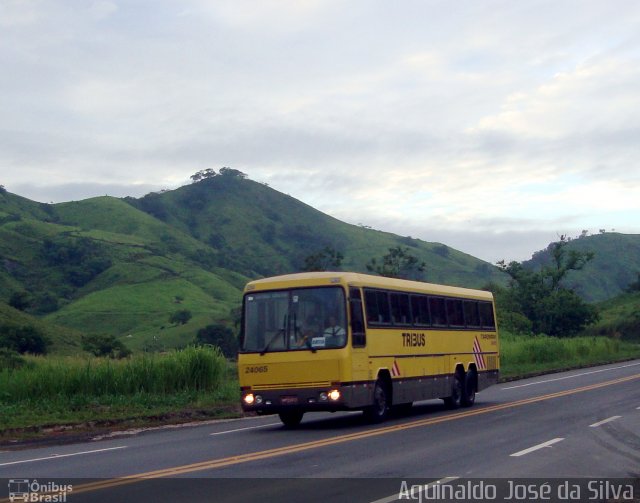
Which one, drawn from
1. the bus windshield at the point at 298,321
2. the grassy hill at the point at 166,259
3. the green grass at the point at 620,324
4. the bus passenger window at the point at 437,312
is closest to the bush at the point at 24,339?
the grassy hill at the point at 166,259

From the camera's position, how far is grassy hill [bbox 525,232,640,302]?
16638 centimetres

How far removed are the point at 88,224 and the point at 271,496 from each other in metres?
156

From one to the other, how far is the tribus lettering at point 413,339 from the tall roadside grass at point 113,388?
5.80 m

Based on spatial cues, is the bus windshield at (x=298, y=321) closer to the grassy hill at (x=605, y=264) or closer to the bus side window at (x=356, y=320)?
the bus side window at (x=356, y=320)

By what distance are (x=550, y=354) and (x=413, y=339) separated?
3243cm

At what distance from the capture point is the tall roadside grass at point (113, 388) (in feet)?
71.1

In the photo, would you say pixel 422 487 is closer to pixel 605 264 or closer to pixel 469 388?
pixel 469 388

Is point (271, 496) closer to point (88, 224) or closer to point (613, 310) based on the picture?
point (613, 310)

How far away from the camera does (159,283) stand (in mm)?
109438

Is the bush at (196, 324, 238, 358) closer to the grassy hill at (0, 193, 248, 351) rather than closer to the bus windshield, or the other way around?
the grassy hill at (0, 193, 248, 351)

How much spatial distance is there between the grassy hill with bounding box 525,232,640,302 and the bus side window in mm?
144282

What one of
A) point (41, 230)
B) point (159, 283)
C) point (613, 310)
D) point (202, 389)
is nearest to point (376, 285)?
point (202, 389)

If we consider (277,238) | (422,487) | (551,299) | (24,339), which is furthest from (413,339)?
(277,238)

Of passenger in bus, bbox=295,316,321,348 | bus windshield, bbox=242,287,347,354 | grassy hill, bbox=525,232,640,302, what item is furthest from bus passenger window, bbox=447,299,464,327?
grassy hill, bbox=525,232,640,302
